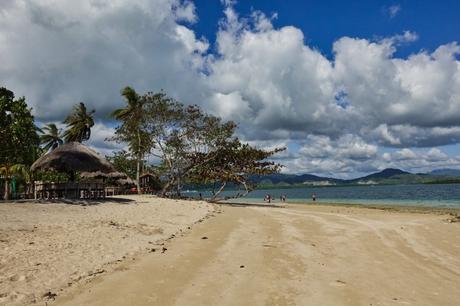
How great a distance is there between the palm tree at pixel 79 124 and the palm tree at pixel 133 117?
318 centimetres

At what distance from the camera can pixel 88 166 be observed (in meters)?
24.0

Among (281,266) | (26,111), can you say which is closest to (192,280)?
(281,266)

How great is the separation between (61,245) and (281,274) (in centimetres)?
504

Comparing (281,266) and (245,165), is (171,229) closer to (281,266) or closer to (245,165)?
(281,266)

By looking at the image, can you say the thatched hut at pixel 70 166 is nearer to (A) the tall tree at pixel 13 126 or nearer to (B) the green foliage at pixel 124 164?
(A) the tall tree at pixel 13 126

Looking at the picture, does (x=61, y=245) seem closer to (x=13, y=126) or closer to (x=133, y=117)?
(x=13, y=126)

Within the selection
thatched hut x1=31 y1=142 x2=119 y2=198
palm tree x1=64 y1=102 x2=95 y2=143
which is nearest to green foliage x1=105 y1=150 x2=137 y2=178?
palm tree x1=64 y1=102 x2=95 y2=143

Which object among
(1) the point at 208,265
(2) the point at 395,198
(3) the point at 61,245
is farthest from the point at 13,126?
(2) the point at 395,198

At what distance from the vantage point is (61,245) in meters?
9.20

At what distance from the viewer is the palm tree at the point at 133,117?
121 ft

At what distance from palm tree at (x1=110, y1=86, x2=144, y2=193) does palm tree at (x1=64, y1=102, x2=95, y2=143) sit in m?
3.18

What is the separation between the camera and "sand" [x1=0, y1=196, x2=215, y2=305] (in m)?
6.43

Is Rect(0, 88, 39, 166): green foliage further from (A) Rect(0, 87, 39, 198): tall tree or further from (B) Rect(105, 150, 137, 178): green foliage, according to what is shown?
(B) Rect(105, 150, 137, 178): green foliage

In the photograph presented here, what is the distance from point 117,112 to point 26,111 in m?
27.2
